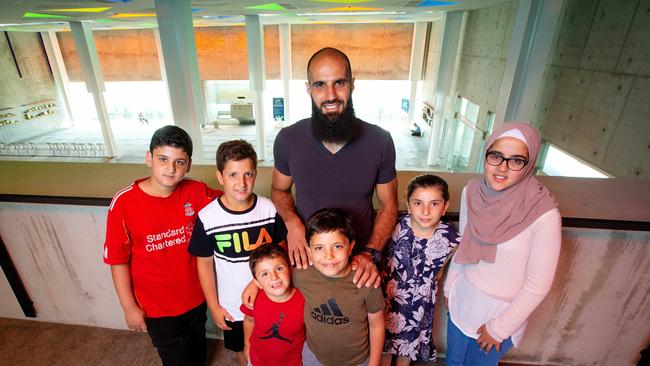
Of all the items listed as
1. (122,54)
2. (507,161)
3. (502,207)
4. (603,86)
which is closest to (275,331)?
(502,207)

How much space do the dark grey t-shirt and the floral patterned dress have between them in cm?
29

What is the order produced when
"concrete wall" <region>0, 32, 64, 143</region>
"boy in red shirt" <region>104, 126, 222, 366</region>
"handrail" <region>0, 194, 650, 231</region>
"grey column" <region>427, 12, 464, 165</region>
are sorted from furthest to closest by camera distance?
"concrete wall" <region>0, 32, 64, 143</region> → "grey column" <region>427, 12, 464, 165</region> → "handrail" <region>0, 194, 650, 231</region> → "boy in red shirt" <region>104, 126, 222, 366</region>

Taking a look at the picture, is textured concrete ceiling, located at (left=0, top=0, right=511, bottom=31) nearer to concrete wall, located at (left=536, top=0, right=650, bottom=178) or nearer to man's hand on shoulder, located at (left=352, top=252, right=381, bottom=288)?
concrete wall, located at (left=536, top=0, right=650, bottom=178)

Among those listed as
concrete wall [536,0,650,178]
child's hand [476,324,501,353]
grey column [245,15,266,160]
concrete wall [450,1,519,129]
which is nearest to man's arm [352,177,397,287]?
child's hand [476,324,501,353]

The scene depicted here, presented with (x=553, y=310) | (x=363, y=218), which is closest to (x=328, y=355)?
(x=363, y=218)

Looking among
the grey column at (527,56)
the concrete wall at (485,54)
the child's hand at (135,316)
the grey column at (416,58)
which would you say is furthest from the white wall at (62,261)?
the grey column at (416,58)

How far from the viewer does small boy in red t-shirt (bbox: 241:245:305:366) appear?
160 cm

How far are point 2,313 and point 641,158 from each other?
7444 millimetres

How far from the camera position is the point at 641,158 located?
3811 mm

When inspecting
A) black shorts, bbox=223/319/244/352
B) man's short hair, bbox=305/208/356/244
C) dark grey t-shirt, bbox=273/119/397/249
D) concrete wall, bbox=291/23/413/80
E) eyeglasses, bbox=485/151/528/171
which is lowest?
black shorts, bbox=223/319/244/352

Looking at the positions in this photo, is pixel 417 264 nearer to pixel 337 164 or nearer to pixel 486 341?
pixel 486 341

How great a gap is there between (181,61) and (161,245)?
18.3ft

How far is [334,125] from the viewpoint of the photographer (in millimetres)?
1607

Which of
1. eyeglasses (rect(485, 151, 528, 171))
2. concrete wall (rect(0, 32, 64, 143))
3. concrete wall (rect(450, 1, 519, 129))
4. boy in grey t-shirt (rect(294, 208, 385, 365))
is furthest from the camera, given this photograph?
concrete wall (rect(0, 32, 64, 143))
